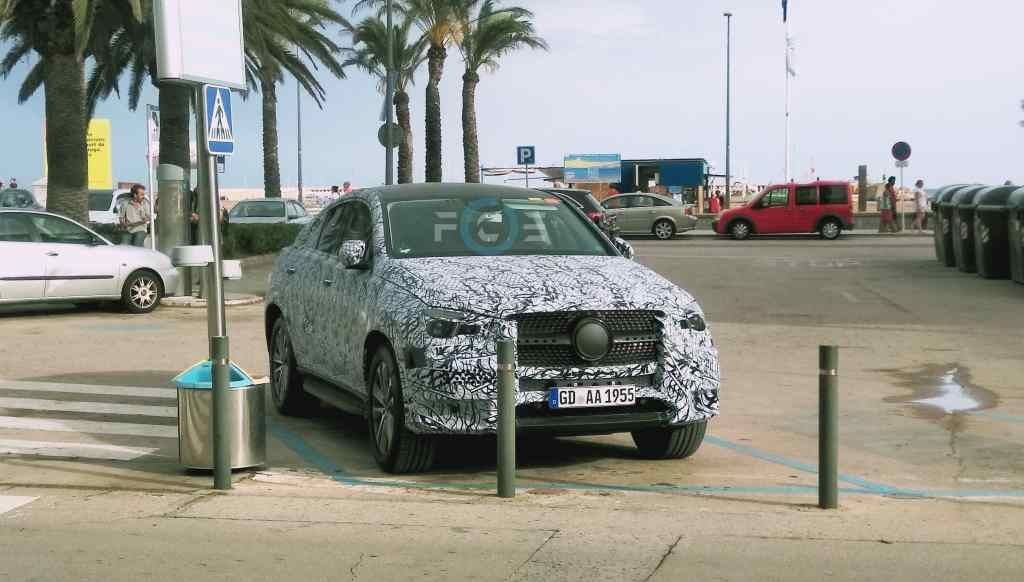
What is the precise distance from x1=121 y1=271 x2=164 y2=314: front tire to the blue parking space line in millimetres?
11146

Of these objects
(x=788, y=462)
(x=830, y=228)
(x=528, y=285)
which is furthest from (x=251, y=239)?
(x=528, y=285)

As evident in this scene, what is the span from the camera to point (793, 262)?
30.3 m

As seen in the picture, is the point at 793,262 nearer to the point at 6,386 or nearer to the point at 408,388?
the point at 6,386

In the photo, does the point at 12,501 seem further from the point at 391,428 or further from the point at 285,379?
the point at 285,379

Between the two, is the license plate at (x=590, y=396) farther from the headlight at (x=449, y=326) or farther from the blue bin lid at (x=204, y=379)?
the blue bin lid at (x=204, y=379)

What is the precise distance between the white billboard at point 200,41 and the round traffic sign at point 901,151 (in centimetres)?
3627

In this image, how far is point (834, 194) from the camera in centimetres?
4250

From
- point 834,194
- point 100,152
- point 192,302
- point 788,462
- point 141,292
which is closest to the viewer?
point 788,462

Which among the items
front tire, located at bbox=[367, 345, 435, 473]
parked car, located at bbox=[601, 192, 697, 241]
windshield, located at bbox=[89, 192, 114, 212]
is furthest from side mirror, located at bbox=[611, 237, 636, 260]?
parked car, located at bbox=[601, 192, 697, 241]

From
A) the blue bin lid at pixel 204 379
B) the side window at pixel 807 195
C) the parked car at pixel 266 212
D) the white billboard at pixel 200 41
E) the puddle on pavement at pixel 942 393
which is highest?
the white billboard at pixel 200 41

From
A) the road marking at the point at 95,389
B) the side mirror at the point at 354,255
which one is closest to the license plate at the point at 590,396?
the side mirror at the point at 354,255

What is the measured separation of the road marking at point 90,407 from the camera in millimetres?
10867

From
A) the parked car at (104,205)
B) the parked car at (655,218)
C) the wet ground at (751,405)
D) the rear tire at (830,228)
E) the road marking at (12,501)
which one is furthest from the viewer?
the parked car at (655,218)

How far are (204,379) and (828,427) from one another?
3.62 meters
